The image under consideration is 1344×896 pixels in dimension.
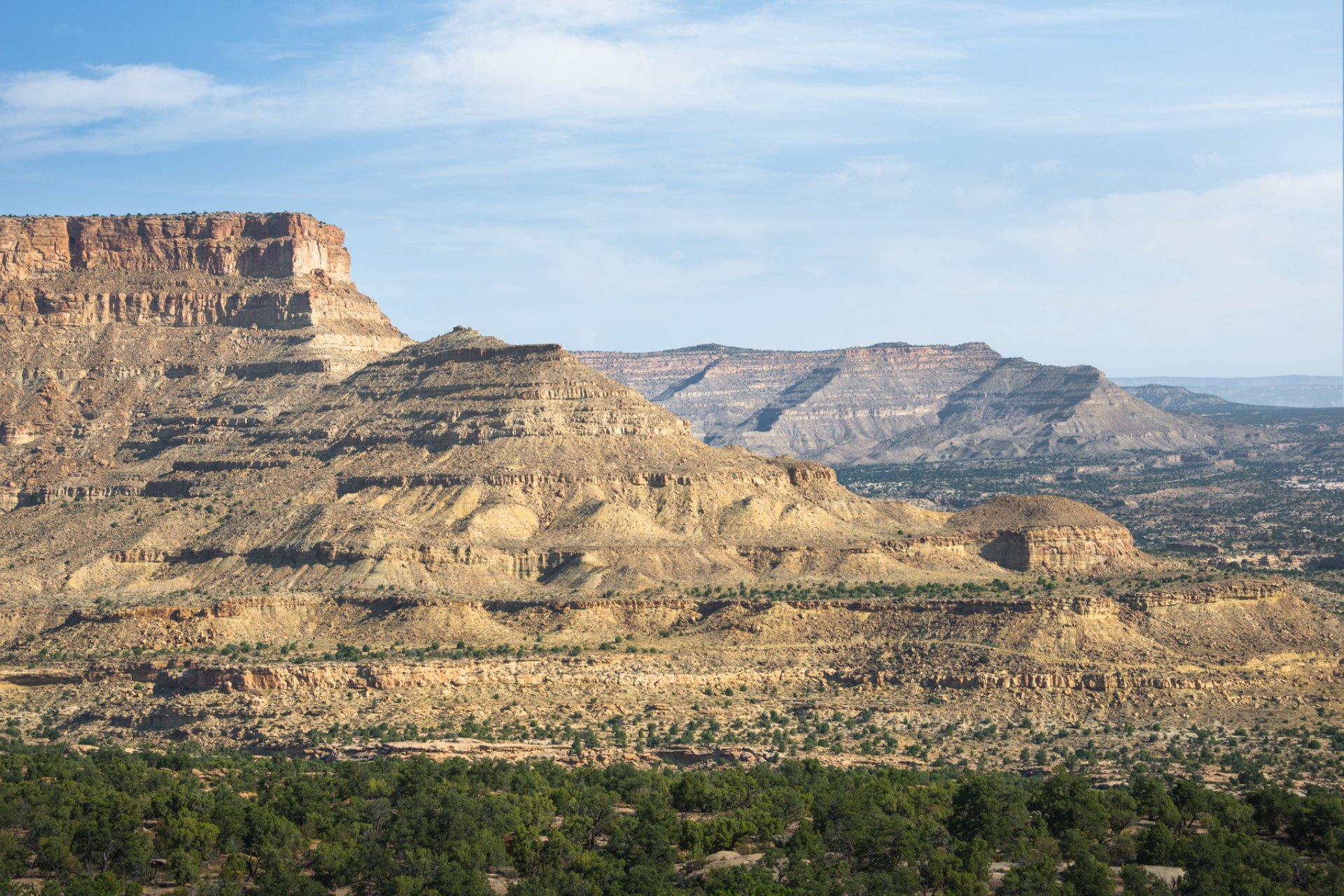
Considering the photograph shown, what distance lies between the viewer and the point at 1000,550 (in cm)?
12712

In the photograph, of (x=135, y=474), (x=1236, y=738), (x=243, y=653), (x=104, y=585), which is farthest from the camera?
(x=135, y=474)

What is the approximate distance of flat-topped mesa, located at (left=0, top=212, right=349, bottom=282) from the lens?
167 metres

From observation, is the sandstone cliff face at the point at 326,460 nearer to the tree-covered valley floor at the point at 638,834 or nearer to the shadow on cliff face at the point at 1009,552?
the shadow on cliff face at the point at 1009,552

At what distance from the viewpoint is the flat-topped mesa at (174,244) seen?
167000mm

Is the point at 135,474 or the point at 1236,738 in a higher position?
the point at 135,474

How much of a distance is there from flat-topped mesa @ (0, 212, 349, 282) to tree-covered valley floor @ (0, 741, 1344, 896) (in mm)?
96179

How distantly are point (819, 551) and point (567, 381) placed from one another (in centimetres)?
2685

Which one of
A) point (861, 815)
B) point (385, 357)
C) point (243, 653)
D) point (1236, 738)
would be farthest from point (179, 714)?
point (385, 357)

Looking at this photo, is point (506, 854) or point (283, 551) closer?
point (506, 854)

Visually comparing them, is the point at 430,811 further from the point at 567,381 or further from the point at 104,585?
the point at 567,381

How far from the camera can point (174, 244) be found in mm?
169250

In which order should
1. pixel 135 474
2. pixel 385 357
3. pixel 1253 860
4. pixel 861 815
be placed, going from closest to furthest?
1. pixel 1253 860
2. pixel 861 815
3. pixel 135 474
4. pixel 385 357

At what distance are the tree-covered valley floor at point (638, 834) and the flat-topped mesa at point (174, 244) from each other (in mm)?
96179

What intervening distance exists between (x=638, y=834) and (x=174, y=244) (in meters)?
115
